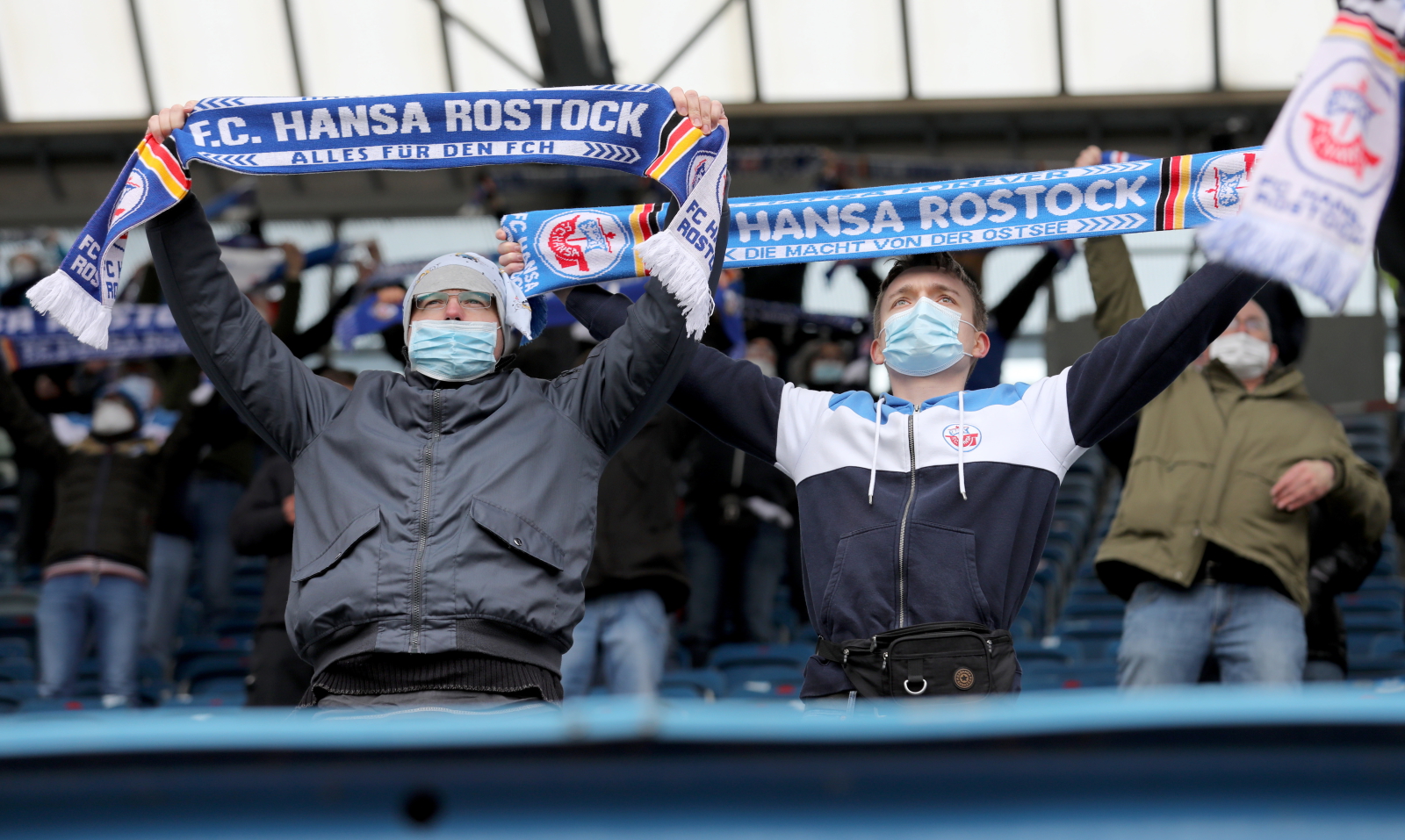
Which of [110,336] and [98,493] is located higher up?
[110,336]

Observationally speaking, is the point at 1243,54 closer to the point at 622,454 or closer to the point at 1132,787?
Answer: the point at 622,454

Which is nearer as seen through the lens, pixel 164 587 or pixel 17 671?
pixel 17 671

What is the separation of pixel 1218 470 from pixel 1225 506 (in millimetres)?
118

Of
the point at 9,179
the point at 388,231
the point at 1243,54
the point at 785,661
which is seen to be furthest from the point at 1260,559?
the point at 9,179

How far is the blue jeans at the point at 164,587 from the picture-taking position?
6926 millimetres

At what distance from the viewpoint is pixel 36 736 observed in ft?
3.94

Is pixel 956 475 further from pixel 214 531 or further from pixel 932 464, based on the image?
pixel 214 531

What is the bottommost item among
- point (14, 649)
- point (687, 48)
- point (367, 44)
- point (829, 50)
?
point (14, 649)

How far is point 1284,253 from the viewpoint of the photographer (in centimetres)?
213

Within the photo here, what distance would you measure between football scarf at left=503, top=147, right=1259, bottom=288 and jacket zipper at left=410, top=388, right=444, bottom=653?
36.4 inches

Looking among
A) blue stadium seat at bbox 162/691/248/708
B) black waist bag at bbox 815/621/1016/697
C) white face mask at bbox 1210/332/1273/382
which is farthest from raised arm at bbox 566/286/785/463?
blue stadium seat at bbox 162/691/248/708

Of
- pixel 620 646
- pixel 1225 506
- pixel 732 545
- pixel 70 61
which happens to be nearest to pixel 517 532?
pixel 620 646

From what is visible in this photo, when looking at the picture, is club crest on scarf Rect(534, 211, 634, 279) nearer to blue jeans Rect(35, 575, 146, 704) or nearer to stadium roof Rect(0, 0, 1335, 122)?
blue jeans Rect(35, 575, 146, 704)

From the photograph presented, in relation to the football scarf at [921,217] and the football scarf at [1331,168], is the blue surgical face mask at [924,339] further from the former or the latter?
the football scarf at [1331,168]
